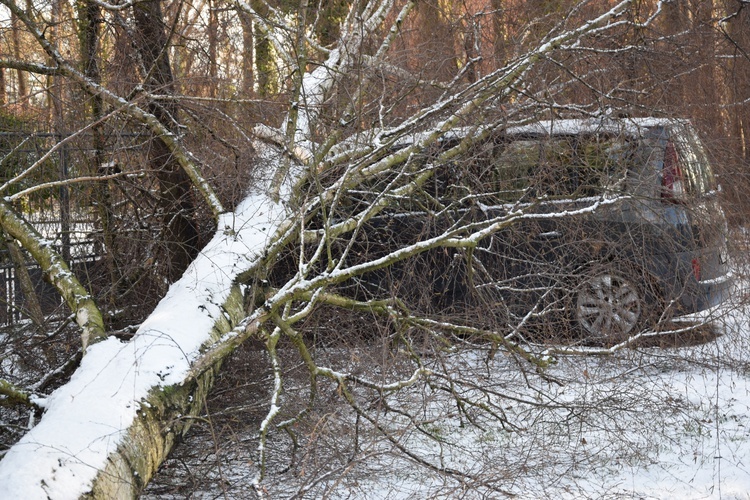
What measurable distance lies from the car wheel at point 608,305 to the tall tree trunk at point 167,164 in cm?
294

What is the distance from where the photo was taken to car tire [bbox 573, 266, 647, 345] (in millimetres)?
5211

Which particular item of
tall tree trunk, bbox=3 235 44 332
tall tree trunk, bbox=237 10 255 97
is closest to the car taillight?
tall tree trunk, bbox=237 10 255 97

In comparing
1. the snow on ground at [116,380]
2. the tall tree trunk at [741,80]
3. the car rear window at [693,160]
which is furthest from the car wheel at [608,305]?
the tall tree trunk at [741,80]

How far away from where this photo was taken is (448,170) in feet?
19.0

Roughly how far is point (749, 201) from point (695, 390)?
193cm

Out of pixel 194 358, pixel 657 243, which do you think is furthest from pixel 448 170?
pixel 194 358

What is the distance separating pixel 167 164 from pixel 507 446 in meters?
3.38

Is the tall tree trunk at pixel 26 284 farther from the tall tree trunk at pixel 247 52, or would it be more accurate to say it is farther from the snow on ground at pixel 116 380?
the tall tree trunk at pixel 247 52

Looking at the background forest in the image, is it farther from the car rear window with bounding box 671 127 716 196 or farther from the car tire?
the car tire

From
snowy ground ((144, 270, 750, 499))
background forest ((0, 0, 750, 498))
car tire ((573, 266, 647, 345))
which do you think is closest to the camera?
snowy ground ((144, 270, 750, 499))

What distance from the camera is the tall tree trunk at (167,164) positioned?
578 cm

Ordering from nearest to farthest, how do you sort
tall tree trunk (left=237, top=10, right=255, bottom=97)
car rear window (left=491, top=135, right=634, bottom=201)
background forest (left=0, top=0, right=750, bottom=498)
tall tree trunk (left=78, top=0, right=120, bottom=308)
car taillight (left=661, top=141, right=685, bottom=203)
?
1. background forest (left=0, top=0, right=750, bottom=498)
2. car rear window (left=491, top=135, right=634, bottom=201)
3. car taillight (left=661, top=141, right=685, bottom=203)
4. tall tree trunk (left=78, top=0, right=120, bottom=308)
5. tall tree trunk (left=237, top=10, right=255, bottom=97)

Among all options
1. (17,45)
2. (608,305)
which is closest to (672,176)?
(608,305)

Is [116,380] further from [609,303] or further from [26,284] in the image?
[609,303]
